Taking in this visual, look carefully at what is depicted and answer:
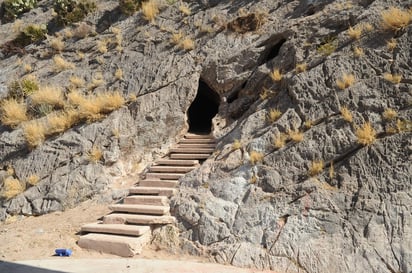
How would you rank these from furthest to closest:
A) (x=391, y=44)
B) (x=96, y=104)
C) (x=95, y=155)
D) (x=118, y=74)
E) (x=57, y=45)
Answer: (x=57, y=45) → (x=118, y=74) → (x=96, y=104) → (x=95, y=155) → (x=391, y=44)

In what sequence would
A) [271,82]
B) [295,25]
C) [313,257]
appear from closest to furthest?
[313,257]
[271,82]
[295,25]

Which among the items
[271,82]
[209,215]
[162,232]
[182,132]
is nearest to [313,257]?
[209,215]

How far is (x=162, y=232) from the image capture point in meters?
7.20

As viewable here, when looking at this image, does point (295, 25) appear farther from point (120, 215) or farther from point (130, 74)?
point (120, 215)

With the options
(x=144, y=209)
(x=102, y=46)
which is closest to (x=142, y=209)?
(x=144, y=209)

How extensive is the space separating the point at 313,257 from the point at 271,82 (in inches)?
208

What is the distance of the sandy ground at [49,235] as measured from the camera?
6.78 m

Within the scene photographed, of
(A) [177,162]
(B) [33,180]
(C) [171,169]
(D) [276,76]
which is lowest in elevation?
(B) [33,180]

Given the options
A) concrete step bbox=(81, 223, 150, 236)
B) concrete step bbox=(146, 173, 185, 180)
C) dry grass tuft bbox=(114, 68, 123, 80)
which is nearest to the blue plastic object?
concrete step bbox=(81, 223, 150, 236)

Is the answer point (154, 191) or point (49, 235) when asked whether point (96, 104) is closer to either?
point (154, 191)

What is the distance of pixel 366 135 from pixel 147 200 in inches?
192

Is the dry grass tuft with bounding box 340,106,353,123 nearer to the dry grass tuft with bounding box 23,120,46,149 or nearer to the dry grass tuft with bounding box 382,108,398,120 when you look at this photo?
the dry grass tuft with bounding box 382,108,398,120

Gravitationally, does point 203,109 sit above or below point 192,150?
above

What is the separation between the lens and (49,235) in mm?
7699
